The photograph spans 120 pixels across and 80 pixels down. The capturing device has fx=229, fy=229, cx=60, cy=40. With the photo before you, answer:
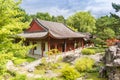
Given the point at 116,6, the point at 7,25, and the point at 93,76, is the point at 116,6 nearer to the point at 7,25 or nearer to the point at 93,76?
the point at 93,76

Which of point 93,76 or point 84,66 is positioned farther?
point 84,66

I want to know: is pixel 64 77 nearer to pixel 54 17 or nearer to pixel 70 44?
pixel 70 44

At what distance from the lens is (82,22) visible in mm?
76000

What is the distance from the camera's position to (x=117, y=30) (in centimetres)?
5784

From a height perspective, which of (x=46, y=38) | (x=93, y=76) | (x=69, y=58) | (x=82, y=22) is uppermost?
(x=82, y=22)

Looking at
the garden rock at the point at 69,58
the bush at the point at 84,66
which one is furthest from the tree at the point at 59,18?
the bush at the point at 84,66

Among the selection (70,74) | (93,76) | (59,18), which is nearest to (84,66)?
(93,76)

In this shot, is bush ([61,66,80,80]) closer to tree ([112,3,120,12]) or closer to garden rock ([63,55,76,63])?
garden rock ([63,55,76,63])

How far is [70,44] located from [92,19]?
130 ft

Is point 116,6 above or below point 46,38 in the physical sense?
above

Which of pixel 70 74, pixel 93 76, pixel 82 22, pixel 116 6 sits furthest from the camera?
pixel 82 22

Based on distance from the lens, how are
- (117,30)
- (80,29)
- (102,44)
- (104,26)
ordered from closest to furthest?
(102,44) < (104,26) < (117,30) < (80,29)

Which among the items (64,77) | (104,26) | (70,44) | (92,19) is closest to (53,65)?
(64,77)

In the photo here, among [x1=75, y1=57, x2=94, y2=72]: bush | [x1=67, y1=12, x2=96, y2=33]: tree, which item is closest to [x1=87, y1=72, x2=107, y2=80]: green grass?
[x1=75, y1=57, x2=94, y2=72]: bush
